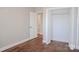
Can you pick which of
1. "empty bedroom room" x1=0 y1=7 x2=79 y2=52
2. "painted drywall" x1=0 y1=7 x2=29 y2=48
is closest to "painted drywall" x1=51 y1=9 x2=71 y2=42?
"empty bedroom room" x1=0 y1=7 x2=79 y2=52

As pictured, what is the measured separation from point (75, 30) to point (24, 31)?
221 cm

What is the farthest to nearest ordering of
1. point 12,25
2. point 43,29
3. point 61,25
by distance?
point 61,25
point 43,29
point 12,25

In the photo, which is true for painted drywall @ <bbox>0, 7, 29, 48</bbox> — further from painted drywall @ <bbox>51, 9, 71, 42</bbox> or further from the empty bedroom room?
painted drywall @ <bbox>51, 9, 71, 42</bbox>

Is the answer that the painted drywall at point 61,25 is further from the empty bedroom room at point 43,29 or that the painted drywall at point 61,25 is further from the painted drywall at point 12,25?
the painted drywall at point 12,25

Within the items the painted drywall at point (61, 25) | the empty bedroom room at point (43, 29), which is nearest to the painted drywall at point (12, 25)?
the empty bedroom room at point (43, 29)

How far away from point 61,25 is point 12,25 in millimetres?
2175

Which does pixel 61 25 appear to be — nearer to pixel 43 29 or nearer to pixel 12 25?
pixel 43 29

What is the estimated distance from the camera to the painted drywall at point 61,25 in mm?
4344

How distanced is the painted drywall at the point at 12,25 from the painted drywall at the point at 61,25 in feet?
4.22

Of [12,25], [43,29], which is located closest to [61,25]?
[43,29]

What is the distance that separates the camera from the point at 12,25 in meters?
3.65
